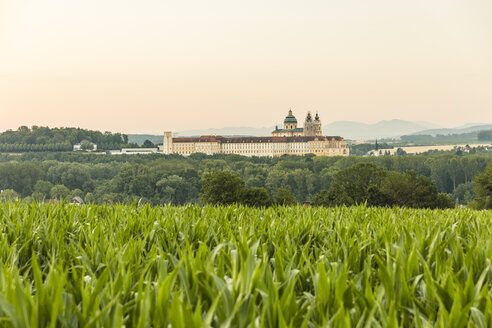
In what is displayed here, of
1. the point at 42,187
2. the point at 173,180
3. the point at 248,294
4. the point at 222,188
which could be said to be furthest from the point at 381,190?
the point at 42,187

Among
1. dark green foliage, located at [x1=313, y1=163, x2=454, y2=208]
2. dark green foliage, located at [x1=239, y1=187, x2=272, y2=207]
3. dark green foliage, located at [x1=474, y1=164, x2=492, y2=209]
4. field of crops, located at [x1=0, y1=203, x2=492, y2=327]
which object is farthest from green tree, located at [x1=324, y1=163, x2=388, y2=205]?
field of crops, located at [x1=0, y1=203, x2=492, y2=327]

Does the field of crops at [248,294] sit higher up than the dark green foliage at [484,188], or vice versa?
the field of crops at [248,294]

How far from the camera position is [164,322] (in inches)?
83.2

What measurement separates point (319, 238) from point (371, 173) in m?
66.5

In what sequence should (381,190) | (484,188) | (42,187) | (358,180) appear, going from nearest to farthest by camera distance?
1. (484,188)
2. (381,190)
3. (358,180)
4. (42,187)

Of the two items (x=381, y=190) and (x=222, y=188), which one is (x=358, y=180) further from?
(x=222, y=188)

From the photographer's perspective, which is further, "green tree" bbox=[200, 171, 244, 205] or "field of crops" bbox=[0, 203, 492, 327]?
"green tree" bbox=[200, 171, 244, 205]

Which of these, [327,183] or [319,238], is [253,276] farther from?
[327,183]

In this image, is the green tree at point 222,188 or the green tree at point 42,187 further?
the green tree at point 42,187

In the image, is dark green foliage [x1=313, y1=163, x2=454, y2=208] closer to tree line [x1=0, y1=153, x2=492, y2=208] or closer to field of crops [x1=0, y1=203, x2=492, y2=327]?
field of crops [x1=0, y1=203, x2=492, y2=327]

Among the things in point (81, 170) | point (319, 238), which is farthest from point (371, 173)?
point (81, 170)

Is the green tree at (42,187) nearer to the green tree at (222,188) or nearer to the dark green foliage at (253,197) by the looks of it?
the green tree at (222,188)

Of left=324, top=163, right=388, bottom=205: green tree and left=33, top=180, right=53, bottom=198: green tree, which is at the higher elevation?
left=324, top=163, right=388, bottom=205: green tree

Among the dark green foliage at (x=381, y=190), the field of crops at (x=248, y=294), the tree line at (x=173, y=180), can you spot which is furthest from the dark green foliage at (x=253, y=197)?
the tree line at (x=173, y=180)
